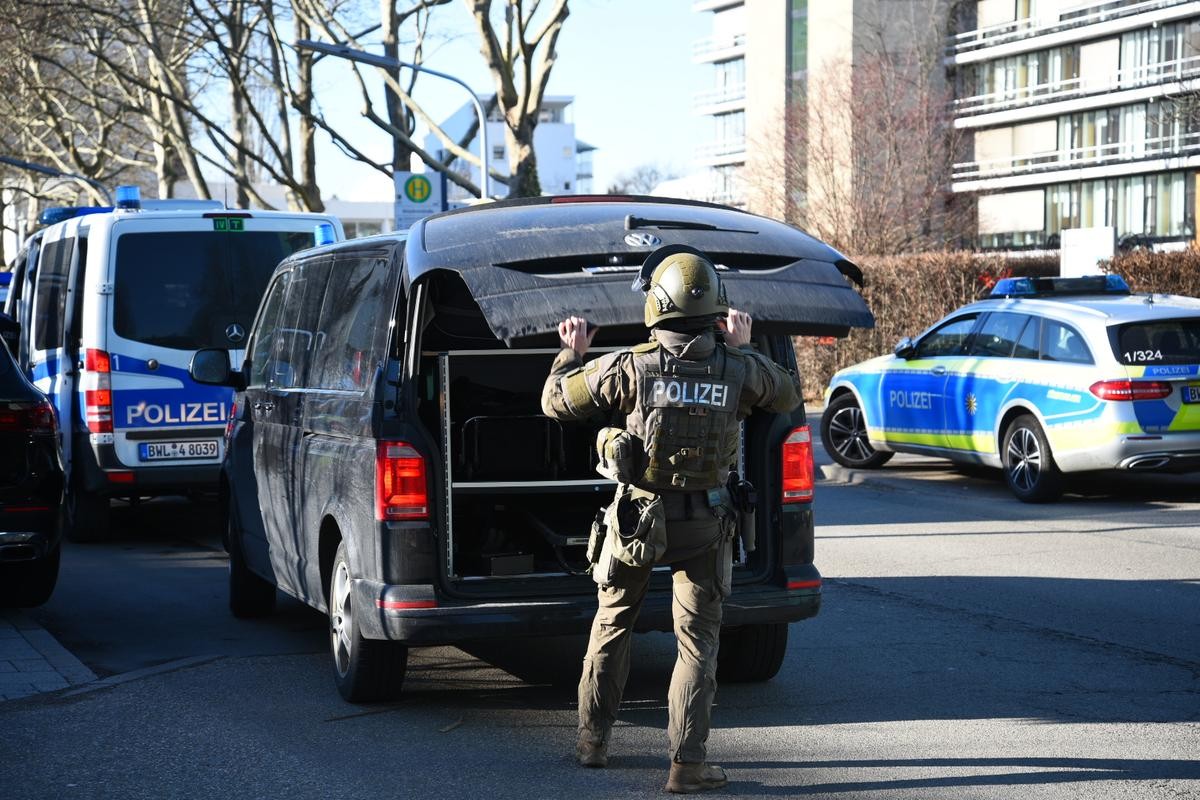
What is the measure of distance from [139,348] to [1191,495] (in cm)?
868

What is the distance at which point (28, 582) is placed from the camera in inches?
339

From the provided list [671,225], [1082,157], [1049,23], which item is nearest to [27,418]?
[671,225]

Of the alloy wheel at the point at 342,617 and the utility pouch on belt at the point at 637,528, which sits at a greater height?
the utility pouch on belt at the point at 637,528

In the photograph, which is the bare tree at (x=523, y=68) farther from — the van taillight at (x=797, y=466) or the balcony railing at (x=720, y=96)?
the balcony railing at (x=720, y=96)

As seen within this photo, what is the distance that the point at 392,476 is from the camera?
5.89m

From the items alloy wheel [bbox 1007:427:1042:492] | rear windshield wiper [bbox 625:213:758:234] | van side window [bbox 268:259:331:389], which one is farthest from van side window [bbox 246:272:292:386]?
alloy wheel [bbox 1007:427:1042:492]

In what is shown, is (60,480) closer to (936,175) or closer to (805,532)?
(805,532)

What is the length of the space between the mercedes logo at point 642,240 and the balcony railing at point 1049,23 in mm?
56725

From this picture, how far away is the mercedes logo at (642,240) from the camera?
579 cm

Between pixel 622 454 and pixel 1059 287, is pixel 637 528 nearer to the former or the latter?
pixel 622 454

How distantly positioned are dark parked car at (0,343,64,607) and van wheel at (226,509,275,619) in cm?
91

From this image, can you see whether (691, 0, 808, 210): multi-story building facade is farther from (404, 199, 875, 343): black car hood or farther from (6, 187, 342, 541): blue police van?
(404, 199, 875, 343): black car hood

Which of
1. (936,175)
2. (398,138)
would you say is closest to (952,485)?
(398,138)

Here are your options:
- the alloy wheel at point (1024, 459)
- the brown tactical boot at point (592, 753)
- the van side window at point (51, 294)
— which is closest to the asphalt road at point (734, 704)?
the brown tactical boot at point (592, 753)
